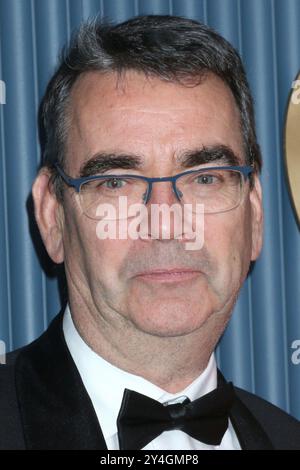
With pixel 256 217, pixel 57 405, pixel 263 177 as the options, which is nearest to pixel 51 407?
pixel 57 405

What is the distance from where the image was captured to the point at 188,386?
5.09ft

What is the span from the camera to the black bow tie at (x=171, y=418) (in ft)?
4.72

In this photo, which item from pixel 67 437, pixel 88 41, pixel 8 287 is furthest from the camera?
pixel 8 287

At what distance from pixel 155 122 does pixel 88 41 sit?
205 mm

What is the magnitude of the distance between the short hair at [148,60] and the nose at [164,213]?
0.65ft

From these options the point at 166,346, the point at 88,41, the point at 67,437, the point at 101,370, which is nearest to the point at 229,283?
the point at 166,346

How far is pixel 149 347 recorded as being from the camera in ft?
4.88

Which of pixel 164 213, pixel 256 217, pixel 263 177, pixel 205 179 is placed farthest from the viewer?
pixel 263 177

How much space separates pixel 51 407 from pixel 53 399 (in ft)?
0.05

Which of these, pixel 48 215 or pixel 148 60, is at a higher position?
pixel 148 60

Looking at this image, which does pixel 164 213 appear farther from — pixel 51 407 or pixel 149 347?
pixel 51 407

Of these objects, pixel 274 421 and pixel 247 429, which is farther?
pixel 274 421

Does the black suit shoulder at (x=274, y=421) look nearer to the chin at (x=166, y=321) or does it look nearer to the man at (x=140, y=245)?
the man at (x=140, y=245)

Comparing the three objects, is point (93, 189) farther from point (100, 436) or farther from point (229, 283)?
point (100, 436)
